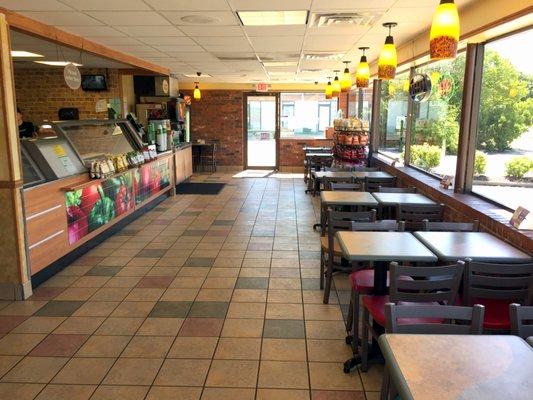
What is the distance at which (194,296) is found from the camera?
177 inches

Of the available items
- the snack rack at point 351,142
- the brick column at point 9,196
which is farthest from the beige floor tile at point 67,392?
the snack rack at point 351,142

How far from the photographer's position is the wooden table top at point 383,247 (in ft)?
10.4

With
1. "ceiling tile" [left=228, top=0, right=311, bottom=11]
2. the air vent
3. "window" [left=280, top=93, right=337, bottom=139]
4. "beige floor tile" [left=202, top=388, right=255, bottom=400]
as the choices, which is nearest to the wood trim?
"ceiling tile" [left=228, top=0, right=311, bottom=11]

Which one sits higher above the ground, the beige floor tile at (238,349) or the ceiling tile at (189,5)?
the ceiling tile at (189,5)

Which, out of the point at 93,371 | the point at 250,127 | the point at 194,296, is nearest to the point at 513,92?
the point at 194,296

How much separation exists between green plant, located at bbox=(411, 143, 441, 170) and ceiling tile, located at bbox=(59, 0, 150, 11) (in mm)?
4201

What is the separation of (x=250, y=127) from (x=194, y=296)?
34.6 ft

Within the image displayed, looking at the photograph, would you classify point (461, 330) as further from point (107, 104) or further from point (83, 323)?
point (107, 104)

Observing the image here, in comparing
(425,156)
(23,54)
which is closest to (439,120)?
(425,156)

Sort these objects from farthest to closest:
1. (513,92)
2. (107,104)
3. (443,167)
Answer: (107,104) → (443,167) → (513,92)

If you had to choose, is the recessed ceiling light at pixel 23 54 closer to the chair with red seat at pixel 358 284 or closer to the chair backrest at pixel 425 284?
the chair with red seat at pixel 358 284

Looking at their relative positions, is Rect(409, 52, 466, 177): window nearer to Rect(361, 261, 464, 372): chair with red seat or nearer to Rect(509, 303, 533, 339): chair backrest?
Rect(361, 261, 464, 372): chair with red seat

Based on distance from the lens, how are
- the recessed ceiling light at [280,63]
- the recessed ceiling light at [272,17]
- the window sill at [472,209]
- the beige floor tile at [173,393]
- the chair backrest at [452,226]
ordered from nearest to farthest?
the beige floor tile at [173,393] → the window sill at [472,209] → the chair backrest at [452,226] → the recessed ceiling light at [272,17] → the recessed ceiling light at [280,63]

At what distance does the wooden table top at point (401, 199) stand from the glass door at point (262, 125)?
30.4 feet
